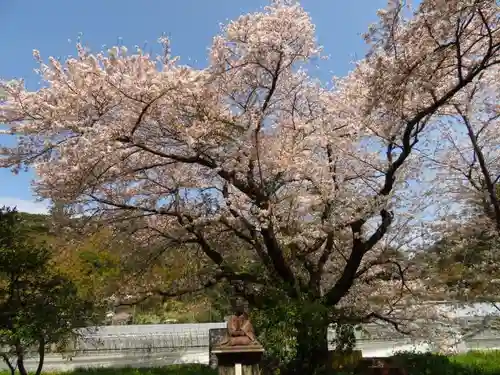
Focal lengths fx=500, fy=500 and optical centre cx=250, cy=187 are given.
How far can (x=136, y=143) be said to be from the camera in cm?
843

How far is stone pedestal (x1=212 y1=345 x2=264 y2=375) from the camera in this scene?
21.6 ft

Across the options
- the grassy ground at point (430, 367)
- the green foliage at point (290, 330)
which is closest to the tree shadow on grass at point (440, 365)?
the grassy ground at point (430, 367)

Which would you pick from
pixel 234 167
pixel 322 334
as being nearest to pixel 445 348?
pixel 322 334

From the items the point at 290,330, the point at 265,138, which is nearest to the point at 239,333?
the point at 290,330

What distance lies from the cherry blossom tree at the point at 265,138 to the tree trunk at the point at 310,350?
35 millimetres

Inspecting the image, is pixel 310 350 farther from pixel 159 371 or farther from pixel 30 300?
pixel 30 300

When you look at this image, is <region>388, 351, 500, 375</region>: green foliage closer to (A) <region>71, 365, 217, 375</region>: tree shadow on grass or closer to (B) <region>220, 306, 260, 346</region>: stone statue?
(A) <region>71, 365, 217, 375</region>: tree shadow on grass

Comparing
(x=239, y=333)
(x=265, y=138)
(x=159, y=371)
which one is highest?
(x=265, y=138)

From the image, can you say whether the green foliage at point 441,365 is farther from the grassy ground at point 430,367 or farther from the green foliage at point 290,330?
the green foliage at point 290,330

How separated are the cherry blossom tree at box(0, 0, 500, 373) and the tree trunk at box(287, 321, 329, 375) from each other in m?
0.03

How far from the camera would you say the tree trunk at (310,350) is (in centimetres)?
891

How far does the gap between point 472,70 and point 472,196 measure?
413cm

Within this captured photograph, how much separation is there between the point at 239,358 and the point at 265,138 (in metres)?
4.50

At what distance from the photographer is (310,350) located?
920 cm
